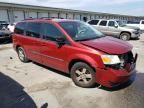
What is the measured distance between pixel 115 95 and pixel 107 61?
87 centimetres

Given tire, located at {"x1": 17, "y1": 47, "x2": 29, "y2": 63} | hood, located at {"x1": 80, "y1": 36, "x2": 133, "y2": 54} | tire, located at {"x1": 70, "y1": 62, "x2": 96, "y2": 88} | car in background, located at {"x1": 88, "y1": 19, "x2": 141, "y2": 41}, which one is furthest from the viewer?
car in background, located at {"x1": 88, "y1": 19, "x2": 141, "y2": 41}

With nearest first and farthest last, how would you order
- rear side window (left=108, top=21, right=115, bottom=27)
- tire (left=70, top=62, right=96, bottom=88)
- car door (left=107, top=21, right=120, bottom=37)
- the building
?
tire (left=70, top=62, right=96, bottom=88), car door (left=107, top=21, right=120, bottom=37), rear side window (left=108, top=21, right=115, bottom=27), the building

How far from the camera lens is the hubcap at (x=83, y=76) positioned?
4945 millimetres

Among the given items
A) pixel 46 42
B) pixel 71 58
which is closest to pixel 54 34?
pixel 46 42

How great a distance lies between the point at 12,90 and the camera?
5.11 meters

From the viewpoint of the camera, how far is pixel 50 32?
19.3 ft

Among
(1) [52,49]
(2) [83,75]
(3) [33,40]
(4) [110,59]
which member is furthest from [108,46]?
(3) [33,40]

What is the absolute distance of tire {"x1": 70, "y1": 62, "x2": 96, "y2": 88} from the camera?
483 cm

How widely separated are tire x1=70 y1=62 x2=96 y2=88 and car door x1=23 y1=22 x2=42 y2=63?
1.82 metres

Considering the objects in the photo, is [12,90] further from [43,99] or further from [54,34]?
[54,34]

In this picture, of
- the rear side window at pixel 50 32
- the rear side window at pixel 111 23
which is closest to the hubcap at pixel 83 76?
the rear side window at pixel 50 32

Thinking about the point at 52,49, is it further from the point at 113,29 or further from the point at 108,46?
the point at 113,29

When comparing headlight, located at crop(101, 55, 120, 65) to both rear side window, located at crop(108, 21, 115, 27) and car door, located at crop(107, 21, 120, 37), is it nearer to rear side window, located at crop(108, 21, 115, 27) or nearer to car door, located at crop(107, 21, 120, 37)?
car door, located at crop(107, 21, 120, 37)

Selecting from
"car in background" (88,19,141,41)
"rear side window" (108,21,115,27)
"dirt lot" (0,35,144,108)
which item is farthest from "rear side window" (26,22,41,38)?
"rear side window" (108,21,115,27)
